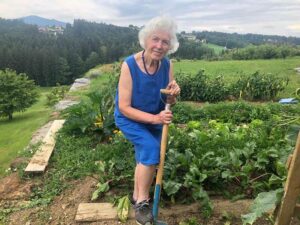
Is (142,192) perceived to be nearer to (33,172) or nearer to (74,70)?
(33,172)

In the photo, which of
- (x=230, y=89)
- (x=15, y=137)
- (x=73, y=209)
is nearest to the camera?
(x=73, y=209)

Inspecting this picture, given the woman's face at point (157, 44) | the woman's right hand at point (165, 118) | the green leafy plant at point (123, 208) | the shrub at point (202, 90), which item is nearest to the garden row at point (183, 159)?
the green leafy plant at point (123, 208)

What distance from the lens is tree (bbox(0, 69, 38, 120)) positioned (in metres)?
22.5

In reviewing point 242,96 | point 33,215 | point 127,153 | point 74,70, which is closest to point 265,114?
point 242,96

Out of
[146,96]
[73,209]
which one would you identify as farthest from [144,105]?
[73,209]

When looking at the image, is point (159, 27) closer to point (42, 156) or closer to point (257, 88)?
point (42, 156)

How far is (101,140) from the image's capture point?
639cm

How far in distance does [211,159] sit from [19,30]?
11112 centimetres

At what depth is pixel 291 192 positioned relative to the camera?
209 centimetres

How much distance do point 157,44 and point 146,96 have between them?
49 centimetres

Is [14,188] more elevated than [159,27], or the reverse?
[159,27]

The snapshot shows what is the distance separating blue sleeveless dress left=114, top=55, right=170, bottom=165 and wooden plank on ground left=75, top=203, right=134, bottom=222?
0.70 meters

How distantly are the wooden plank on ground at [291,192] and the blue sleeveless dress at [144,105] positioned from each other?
1392 millimetres

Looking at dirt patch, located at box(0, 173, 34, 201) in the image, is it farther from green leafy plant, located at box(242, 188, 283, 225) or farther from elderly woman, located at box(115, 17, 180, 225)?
green leafy plant, located at box(242, 188, 283, 225)
